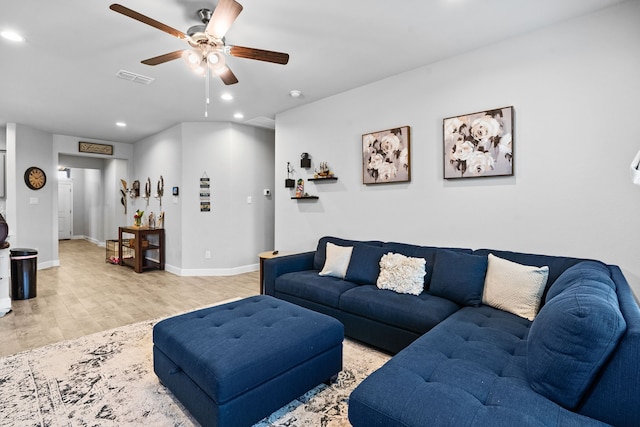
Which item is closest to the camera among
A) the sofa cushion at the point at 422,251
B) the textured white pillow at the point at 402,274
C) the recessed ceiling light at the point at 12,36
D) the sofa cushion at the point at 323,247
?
the recessed ceiling light at the point at 12,36

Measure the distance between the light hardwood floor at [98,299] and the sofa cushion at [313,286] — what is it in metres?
1.19

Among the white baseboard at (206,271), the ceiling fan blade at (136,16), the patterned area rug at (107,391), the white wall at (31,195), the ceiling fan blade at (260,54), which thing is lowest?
the patterned area rug at (107,391)

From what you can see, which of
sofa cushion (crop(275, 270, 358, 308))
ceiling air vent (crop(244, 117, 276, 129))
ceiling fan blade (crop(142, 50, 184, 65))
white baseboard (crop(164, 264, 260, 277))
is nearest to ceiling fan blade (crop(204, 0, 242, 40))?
ceiling fan blade (crop(142, 50, 184, 65))

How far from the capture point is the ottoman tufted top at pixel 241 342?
1.52 metres

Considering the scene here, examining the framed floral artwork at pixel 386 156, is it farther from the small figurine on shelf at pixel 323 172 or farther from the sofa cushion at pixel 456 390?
the sofa cushion at pixel 456 390

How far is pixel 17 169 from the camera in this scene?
543cm

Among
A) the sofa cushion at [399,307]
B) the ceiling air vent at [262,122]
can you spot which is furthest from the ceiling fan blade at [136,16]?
the ceiling air vent at [262,122]

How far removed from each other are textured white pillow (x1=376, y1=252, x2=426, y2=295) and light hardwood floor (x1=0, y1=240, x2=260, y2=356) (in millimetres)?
2143

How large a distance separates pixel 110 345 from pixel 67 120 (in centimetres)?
432

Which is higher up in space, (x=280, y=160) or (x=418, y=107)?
(x=418, y=107)

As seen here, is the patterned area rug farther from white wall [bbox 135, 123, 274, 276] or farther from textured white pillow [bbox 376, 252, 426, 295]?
white wall [bbox 135, 123, 274, 276]

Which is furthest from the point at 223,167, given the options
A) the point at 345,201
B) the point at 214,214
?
the point at 345,201

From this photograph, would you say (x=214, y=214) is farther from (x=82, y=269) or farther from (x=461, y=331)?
(x=461, y=331)

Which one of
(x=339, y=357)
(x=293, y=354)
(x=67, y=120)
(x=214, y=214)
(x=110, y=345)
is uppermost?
(x=67, y=120)
